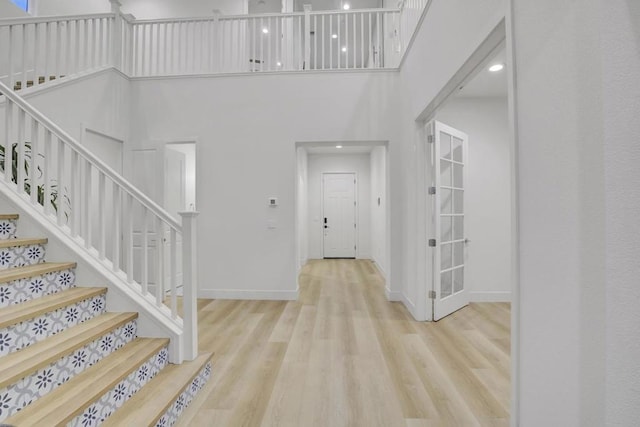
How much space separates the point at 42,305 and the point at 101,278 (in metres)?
0.41

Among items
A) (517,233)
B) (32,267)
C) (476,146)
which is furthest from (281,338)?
(476,146)

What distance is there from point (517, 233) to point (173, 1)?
7.54 metres

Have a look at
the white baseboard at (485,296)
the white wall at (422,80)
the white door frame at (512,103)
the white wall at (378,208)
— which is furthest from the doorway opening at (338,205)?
the white door frame at (512,103)

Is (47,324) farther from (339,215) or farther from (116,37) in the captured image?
(339,215)

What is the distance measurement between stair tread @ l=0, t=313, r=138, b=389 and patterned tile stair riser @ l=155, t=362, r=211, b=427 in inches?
23.5

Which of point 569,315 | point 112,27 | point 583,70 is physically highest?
point 112,27

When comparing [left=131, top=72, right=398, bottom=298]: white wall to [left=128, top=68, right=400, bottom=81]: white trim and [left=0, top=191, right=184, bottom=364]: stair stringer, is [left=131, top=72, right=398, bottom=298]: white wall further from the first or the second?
[left=0, top=191, right=184, bottom=364]: stair stringer

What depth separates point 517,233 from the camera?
1.44 meters

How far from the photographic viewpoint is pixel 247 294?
4156 millimetres

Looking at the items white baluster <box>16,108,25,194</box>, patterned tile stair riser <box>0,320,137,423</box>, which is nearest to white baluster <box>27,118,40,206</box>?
white baluster <box>16,108,25,194</box>

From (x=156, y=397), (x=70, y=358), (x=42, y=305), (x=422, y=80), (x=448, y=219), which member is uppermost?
(x=422, y=80)

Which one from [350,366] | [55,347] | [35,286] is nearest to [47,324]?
[55,347]

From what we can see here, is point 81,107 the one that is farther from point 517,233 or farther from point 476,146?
point 476,146

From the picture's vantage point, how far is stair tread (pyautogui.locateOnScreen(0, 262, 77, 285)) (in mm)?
1708
